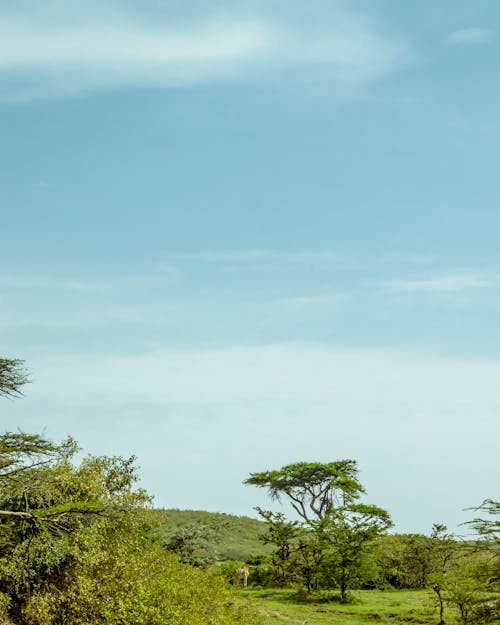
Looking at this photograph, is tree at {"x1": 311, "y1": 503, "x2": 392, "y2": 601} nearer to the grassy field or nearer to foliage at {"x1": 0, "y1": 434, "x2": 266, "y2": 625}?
the grassy field

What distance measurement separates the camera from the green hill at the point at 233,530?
55.1 meters

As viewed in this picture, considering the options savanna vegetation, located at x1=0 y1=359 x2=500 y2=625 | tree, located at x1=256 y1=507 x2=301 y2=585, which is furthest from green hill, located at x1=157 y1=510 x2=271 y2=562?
savanna vegetation, located at x1=0 y1=359 x2=500 y2=625

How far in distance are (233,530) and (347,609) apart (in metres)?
36.8

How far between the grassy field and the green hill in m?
19.0

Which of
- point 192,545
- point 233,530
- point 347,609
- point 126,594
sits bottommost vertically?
point 347,609

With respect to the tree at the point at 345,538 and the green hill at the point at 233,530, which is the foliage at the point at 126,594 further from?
the green hill at the point at 233,530

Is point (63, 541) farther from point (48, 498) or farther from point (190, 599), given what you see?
point (190, 599)

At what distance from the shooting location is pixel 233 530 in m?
65.2

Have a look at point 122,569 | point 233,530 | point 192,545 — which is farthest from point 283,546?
point 233,530

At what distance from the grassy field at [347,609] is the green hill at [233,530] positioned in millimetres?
19017

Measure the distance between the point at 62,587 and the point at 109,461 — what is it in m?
3.96

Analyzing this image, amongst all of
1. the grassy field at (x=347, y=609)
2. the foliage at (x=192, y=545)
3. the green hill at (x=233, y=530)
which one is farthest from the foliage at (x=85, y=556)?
the green hill at (x=233, y=530)

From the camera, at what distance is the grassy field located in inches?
1045

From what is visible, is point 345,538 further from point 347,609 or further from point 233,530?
point 233,530
